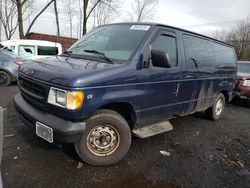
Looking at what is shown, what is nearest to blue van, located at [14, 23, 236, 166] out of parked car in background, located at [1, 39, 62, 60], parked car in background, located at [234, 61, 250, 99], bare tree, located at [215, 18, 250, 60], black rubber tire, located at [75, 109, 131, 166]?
black rubber tire, located at [75, 109, 131, 166]

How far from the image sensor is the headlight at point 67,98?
2.62 m

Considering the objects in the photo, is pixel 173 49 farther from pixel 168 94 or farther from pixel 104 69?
pixel 104 69

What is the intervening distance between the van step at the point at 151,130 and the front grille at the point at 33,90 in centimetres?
148

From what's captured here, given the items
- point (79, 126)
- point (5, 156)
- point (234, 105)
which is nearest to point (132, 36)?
point (79, 126)

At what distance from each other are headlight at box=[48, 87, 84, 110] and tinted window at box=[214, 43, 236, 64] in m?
3.87

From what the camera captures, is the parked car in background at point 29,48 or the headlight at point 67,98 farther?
the parked car in background at point 29,48

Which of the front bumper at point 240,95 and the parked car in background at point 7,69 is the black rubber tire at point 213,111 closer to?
the front bumper at point 240,95

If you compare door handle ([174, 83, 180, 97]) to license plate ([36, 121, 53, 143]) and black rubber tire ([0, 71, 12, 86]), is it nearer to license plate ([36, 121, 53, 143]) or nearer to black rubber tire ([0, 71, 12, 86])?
license plate ([36, 121, 53, 143])

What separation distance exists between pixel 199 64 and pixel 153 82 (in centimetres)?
156

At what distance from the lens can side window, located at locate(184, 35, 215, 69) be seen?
4254mm

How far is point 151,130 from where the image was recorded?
12.4ft

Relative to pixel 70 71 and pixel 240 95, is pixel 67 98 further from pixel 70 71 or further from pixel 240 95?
pixel 240 95

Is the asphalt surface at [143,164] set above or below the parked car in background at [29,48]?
below

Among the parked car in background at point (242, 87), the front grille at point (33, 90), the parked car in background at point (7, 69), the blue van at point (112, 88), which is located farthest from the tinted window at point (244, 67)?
the parked car in background at point (7, 69)
